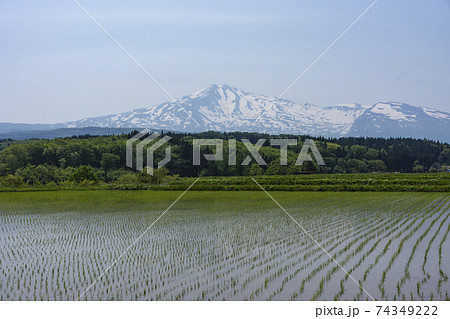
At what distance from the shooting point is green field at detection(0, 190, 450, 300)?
27.6 feet

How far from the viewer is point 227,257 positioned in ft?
37.8

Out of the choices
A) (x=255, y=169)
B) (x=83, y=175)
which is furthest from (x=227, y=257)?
(x=255, y=169)

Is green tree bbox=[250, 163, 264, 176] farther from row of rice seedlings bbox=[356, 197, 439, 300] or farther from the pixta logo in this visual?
row of rice seedlings bbox=[356, 197, 439, 300]

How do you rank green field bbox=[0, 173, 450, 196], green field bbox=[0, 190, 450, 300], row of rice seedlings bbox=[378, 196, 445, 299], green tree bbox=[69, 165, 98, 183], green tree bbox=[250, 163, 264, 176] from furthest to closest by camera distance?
green tree bbox=[250, 163, 264, 176]
green tree bbox=[69, 165, 98, 183]
green field bbox=[0, 173, 450, 196]
row of rice seedlings bbox=[378, 196, 445, 299]
green field bbox=[0, 190, 450, 300]

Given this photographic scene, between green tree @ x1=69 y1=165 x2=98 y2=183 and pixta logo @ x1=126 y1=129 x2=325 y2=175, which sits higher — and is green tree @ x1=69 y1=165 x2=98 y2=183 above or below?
below

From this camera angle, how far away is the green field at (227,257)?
8.40 meters

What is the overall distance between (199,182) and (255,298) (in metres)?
39.2

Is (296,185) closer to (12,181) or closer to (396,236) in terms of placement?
(12,181)

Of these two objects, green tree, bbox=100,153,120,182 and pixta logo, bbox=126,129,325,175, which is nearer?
pixta logo, bbox=126,129,325,175

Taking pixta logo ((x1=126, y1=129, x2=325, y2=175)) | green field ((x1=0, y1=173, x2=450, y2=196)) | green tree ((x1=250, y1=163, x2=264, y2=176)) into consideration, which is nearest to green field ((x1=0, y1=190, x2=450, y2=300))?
green field ((x1=0, y1=173, x2=450, y2=196))

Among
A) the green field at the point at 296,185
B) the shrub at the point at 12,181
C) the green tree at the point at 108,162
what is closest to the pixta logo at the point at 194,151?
the green tree at the point at 108,162

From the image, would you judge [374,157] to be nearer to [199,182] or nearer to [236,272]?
[199,182]
